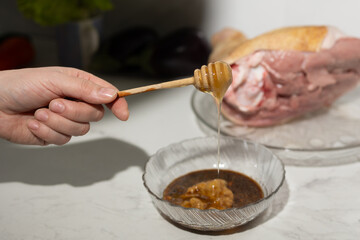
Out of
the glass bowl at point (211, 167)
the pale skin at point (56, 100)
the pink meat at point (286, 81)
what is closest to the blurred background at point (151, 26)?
the pink meat at point (286, 81)

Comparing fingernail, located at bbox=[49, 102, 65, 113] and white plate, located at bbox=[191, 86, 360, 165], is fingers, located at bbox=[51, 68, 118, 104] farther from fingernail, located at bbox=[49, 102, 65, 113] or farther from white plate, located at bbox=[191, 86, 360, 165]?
white plate, located at bbox=[191, 86, 360, 165]

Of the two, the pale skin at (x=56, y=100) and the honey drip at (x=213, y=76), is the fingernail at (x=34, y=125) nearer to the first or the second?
the pale skin at (x=56, y=100)

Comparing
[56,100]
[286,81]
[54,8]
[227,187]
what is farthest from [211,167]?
[54,8]

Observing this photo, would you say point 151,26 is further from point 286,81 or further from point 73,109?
point 73,109

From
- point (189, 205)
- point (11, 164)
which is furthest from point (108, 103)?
Result: point (11, 164)

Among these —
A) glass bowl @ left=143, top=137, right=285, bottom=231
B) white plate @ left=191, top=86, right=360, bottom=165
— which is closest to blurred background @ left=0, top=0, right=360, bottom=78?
white plate @ left=191, top=86, right=360, bottom=165

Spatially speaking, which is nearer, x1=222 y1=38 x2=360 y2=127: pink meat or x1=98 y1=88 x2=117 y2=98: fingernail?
x1=98 y1=88 x2=117 y2=98: fingernail
